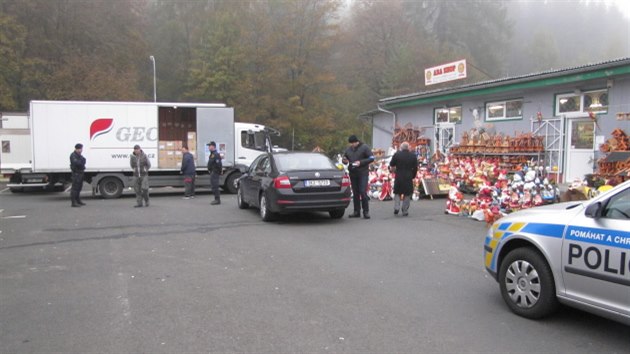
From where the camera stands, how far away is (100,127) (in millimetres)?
15953

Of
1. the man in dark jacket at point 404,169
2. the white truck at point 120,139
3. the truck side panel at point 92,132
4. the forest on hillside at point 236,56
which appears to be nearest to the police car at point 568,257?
the man in dark jacket at point 404,169

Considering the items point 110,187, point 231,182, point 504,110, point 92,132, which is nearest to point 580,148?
point 504,110

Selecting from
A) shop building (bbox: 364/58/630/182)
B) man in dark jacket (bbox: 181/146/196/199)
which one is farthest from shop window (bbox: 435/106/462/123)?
man in dark jacket (bbox: 181/146/196/199)

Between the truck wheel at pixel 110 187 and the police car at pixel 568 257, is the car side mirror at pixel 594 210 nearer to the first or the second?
the police car at pixel 568 257

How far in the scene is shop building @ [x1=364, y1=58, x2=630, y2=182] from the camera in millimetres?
13953

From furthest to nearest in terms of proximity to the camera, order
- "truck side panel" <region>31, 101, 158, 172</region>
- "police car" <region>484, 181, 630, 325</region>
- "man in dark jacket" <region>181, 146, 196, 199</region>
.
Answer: "man in dark jacket" <region>181, 146, 196, 199</region> < "truck side panel" <region>31, 101, 158, 172</region> < "police car" <region>484, 181, 630, 325</region>

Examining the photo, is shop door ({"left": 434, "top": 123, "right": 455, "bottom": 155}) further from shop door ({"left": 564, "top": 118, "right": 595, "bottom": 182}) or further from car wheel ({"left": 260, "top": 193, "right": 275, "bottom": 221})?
car wheel ({"left": 260, "top": 193, "right": 275, "bottom": 221})

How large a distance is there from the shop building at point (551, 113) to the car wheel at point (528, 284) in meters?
10.0

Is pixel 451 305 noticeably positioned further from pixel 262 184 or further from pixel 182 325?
pixel 262 184

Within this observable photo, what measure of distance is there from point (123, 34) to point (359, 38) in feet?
79.3

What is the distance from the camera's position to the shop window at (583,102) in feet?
47.2

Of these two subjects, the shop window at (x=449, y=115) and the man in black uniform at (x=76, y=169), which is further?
the shop window at (x=449, y=115)

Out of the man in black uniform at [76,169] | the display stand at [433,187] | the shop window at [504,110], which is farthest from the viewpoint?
the shop window at [504,110]

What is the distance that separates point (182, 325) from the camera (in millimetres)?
4512
